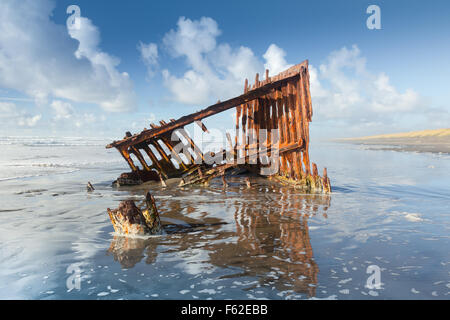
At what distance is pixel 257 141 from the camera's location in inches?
480

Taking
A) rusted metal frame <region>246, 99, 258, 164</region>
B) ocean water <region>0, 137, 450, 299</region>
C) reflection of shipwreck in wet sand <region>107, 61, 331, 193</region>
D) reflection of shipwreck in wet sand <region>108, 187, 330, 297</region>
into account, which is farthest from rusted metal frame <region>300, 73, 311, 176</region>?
reflection of shipwreck in wet sand <region>108, 187, 330, 297</region>

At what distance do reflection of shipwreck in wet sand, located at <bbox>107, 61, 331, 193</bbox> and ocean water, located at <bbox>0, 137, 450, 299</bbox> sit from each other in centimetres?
191

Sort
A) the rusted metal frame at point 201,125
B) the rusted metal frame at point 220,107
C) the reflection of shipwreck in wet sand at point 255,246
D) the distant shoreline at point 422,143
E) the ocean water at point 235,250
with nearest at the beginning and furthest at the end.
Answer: the ocean water at point 235,250 < the reflection of shipwreck in wet sand at point 255,246 < the rusted metal frame at point 220,107 < the rusted metal frame at point 201,125 < the distant shoreline at point 422,143

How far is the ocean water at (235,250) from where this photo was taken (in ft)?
11.5

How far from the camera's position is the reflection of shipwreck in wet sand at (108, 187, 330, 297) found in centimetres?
382

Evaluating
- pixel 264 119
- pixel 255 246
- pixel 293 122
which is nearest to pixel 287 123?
pixel 293 122

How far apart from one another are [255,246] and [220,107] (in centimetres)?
593

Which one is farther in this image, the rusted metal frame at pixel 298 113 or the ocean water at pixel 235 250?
the rusted metal frame at pixel 298 113

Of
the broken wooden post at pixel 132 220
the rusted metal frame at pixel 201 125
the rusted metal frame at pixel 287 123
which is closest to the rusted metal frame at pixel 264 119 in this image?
the rusted metal frame at pixel 287 123

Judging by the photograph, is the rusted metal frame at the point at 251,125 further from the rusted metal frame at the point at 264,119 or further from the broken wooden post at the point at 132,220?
the broken wooden post at the point at 132,220

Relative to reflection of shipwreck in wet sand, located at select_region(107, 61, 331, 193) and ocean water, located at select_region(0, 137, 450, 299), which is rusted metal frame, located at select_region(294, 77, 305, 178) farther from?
ocean water, located at select_region(0, 137, 450, 299)

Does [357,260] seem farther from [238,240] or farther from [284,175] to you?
[284,175]

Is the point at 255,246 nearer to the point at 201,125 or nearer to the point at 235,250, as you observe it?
the point at 235,250

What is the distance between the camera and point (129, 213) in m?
5.28
